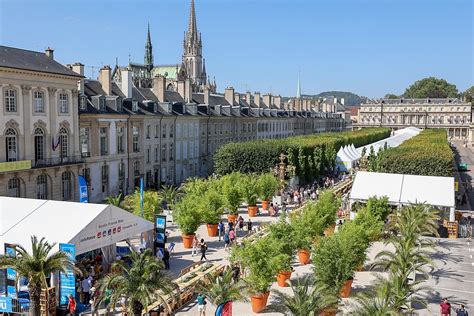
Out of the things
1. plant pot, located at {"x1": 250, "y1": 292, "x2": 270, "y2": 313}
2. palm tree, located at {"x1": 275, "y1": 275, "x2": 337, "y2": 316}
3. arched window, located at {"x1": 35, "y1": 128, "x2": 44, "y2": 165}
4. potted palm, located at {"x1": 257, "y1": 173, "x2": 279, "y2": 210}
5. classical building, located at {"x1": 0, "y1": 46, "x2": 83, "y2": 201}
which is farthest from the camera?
potted palm, located at {"x1": 257, "y1": 173, "x2": 279, "y2": 210}

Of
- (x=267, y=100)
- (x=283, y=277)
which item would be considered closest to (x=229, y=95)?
(x=267, y=100)

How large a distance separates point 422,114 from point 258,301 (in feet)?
503

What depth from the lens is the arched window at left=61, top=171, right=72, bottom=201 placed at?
39.1m

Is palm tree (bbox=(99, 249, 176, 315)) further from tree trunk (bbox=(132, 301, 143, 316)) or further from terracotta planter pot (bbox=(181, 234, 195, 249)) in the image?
terracotta planter pot (bbox=(181, 234, 195, 249))

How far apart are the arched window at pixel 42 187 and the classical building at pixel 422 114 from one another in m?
139

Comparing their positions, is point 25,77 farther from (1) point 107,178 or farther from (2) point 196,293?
(2) point 196,293

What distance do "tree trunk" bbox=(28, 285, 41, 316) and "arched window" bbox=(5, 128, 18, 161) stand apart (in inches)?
803

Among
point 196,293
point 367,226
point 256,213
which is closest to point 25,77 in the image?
point 256,213

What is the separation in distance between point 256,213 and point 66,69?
18.8 m

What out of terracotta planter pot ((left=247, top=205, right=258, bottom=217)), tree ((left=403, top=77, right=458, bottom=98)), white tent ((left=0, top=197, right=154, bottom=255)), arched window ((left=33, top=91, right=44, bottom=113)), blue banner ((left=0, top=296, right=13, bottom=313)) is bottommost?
terracotta planter pot ((left=247, top=205, right=258, bottom=217))

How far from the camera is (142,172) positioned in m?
48.7

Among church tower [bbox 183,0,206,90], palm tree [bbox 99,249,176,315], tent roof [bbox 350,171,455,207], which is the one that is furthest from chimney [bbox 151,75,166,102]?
church tower [bbox 183,0,206,90]

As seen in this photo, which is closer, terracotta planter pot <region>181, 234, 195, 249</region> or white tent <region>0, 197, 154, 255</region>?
white tent <region>0, 197, 154, 255</region>

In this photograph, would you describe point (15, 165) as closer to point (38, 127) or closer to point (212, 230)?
point (38, 127)
